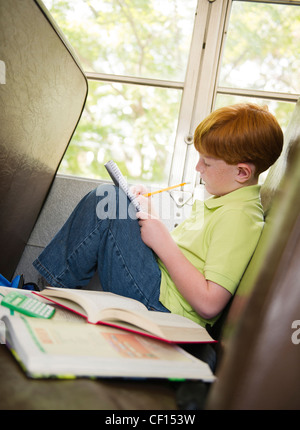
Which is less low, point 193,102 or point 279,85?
point 279,85

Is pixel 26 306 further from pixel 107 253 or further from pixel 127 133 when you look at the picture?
pixel 127 133

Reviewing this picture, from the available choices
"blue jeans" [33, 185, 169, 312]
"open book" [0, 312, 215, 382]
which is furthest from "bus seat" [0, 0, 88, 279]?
"open book" [0, 312, 215, 382]

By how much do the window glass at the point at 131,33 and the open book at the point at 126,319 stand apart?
130 centimetres

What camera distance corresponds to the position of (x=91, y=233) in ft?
3.11

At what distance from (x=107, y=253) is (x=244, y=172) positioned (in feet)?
1.30

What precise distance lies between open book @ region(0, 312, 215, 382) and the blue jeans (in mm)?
345

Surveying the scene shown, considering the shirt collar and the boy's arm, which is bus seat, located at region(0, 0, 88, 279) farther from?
the shirt collar

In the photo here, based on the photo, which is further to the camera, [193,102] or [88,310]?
Result: [193,102]

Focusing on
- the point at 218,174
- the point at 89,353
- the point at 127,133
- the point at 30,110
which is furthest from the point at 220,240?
the point at 127,133
